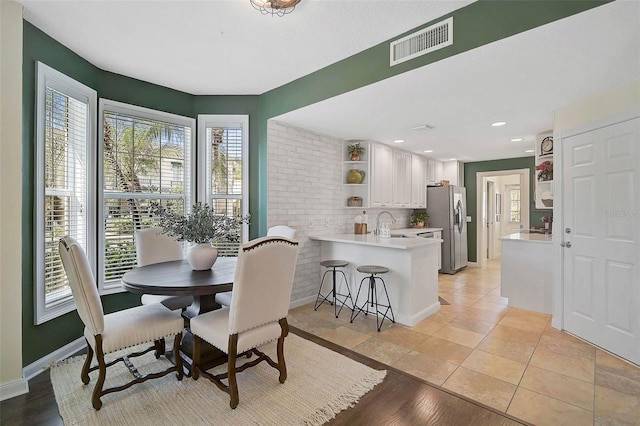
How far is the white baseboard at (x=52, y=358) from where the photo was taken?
2.30 m

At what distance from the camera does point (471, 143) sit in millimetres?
4820

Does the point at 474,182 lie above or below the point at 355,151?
below

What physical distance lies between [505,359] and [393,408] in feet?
4.13

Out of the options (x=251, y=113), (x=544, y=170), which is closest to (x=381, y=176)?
(x=544, y=170)

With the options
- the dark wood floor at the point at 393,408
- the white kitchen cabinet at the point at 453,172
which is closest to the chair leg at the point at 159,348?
the dark wood floor at the point at 393,408

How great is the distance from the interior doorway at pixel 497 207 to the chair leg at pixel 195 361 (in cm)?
482

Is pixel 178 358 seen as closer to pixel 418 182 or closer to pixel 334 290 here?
pixel 334 290

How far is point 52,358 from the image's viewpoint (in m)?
2.52

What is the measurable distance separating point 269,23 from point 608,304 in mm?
3713

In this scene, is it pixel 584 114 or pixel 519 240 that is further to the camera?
pixel 519 240

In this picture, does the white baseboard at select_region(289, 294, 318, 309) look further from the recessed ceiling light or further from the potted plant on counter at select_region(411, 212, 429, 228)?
the potted plant on counter at select_region(411, 212, 429, 228)

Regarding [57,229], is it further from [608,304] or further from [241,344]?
[608,304]

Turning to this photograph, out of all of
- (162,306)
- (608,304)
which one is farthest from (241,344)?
(608,304)

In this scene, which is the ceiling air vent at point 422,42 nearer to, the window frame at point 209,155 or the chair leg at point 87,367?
the window frame at point 209,155
